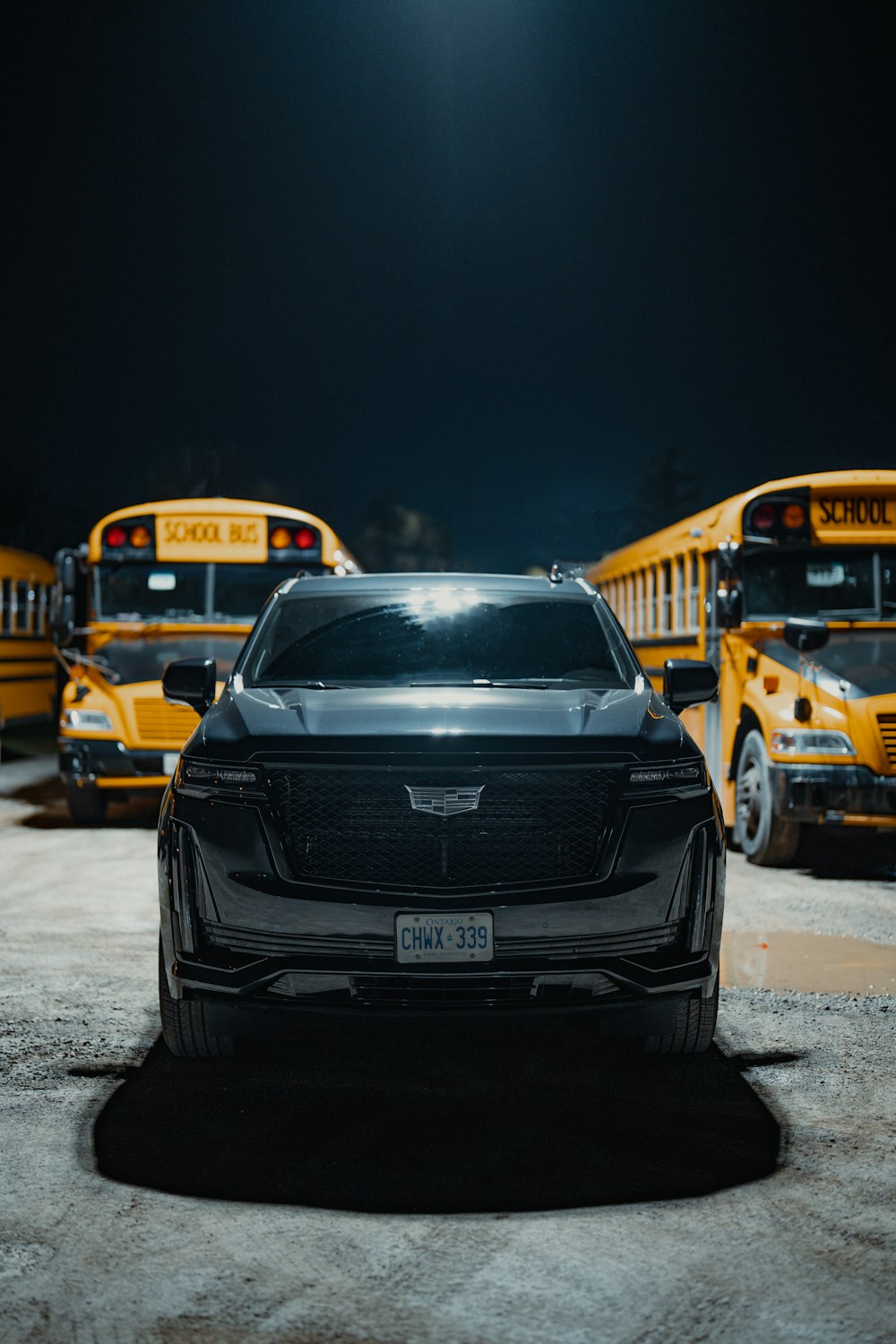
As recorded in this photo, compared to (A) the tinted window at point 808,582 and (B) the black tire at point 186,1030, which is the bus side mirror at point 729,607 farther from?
(B) the black tire at point 186,1030

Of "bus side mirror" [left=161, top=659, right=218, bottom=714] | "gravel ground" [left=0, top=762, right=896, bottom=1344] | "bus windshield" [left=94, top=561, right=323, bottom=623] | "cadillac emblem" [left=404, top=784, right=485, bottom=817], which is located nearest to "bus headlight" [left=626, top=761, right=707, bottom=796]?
"cadillac emblem" [left=404, top=784, right=485, bottom=817]

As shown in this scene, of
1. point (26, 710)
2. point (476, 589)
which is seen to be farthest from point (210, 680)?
point (26, 710)

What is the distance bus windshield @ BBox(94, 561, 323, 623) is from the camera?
12258 mm

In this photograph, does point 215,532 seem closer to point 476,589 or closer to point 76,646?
point 76,646

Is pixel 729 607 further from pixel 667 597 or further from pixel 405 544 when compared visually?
pixel 405 544

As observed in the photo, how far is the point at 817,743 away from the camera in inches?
353

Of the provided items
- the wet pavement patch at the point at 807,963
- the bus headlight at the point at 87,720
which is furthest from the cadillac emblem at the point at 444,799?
the bus headlight at the point at 87,720

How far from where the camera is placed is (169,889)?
14.3ft

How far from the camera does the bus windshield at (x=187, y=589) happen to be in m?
12.3

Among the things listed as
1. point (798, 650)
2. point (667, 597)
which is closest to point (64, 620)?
point (667, 597)

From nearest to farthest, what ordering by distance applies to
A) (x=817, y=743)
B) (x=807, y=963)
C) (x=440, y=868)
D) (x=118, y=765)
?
(x=440, y=868), (x=807, y=963), (x=817, y=743), (x=118, y=765)

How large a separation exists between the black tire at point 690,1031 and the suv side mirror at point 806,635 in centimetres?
479

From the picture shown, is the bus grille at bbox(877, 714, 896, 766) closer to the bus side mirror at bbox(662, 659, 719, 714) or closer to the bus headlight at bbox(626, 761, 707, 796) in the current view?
the bus side mirror at bbox(662, 659, 719, 714)

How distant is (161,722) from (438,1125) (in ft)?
24.9
